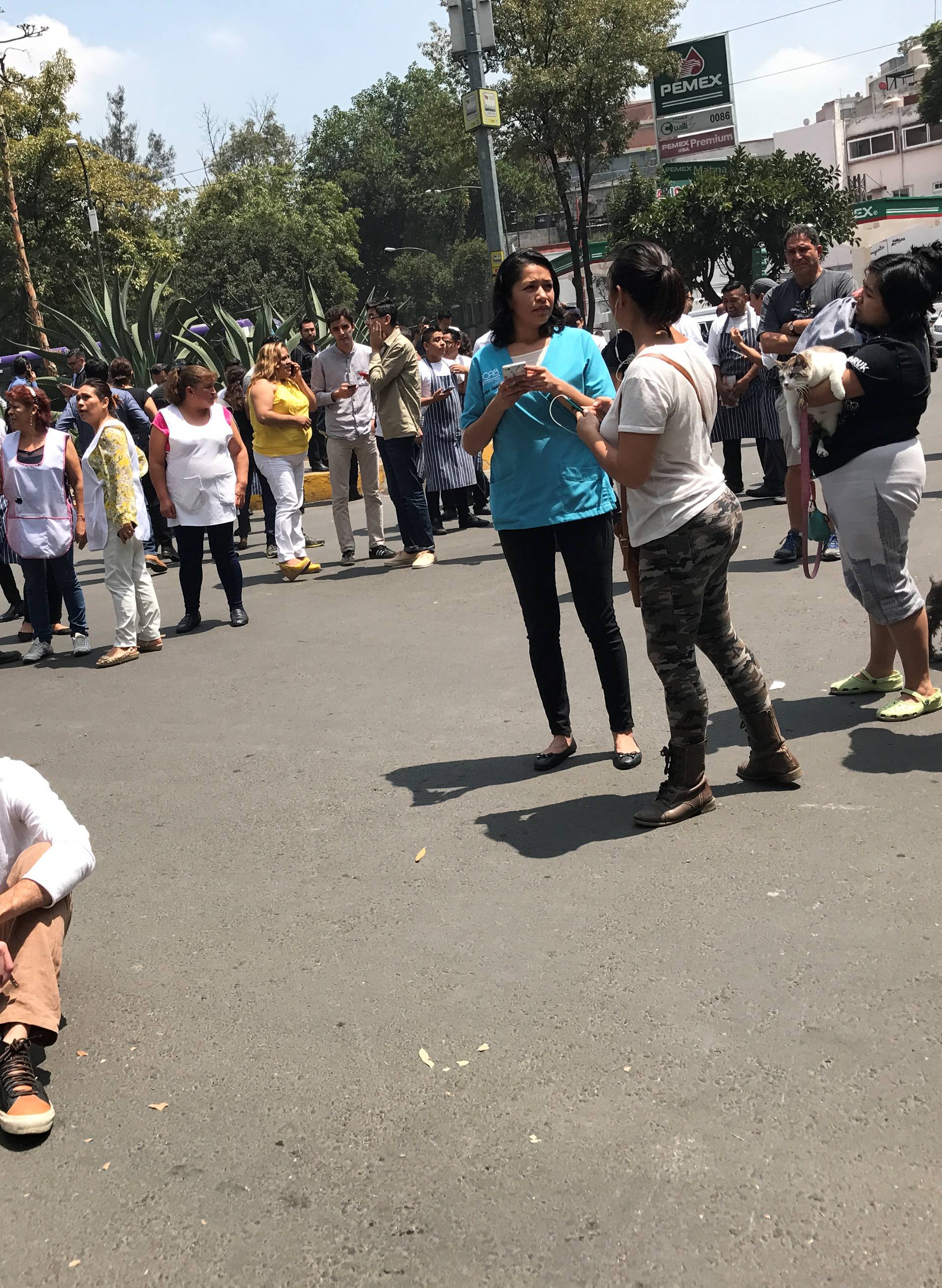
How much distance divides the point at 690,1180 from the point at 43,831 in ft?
6.39

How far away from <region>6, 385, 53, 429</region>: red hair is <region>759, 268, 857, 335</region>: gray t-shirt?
15.8ft

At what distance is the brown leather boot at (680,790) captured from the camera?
182 inches

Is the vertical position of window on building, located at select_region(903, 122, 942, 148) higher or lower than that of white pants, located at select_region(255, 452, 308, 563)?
higher

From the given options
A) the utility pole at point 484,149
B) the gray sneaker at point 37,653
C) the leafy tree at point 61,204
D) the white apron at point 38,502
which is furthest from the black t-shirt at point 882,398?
the leafy tree at point 61,204

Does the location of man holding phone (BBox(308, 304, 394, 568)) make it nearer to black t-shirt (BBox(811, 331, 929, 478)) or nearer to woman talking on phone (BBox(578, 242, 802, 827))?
black t-shirt (BBox(811, 331, 929, 478))

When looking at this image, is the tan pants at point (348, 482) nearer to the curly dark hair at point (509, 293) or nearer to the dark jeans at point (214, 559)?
Result: the dark jeans at point (214, 559)

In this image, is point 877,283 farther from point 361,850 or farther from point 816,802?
point 361,850

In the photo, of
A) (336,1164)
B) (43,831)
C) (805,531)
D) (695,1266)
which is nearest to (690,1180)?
(695,1266)

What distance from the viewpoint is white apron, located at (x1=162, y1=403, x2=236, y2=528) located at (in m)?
9.21

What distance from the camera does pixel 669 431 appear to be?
433 cm

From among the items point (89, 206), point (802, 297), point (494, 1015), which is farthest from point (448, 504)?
point (89, 206)

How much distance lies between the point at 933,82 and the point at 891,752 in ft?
238

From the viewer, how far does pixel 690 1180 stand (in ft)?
8.92

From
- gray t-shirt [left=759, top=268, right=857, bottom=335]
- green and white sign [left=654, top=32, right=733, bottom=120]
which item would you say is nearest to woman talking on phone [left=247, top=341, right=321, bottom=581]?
gray t-shirt [left=759, top=268, right=857, bottom=335]
